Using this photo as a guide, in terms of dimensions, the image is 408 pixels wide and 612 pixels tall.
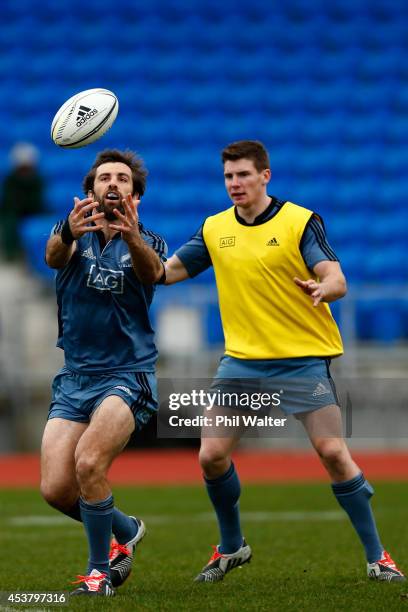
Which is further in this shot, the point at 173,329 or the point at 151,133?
the point at 151,133

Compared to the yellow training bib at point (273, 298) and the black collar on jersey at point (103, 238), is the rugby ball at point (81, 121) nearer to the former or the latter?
the black collar on jersey at point (103, 238)

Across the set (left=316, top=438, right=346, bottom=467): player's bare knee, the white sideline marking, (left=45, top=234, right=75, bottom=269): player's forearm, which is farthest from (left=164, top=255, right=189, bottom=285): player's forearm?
the white sideline marking

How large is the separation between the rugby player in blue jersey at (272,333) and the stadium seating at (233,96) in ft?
33.2

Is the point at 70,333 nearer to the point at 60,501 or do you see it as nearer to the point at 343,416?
the point at 60,501

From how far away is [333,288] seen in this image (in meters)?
6.29

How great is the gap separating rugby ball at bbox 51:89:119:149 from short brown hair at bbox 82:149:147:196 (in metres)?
0.14

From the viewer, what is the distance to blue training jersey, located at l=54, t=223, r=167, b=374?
20.9 ft

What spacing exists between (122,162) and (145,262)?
61cm

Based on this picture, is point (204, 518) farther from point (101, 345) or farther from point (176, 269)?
point (101, 345)

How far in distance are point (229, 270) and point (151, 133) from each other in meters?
13.4

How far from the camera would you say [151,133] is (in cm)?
1997

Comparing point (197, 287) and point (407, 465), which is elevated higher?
point (197, 287)

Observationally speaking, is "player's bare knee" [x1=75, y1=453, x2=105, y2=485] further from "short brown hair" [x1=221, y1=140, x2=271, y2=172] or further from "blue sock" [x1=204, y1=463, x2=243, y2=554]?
"short brown hair" [x1=221, y1=140, x2=271, y2=172]

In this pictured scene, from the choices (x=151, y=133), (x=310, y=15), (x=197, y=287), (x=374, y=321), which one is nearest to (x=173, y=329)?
(x=197, y=287)
